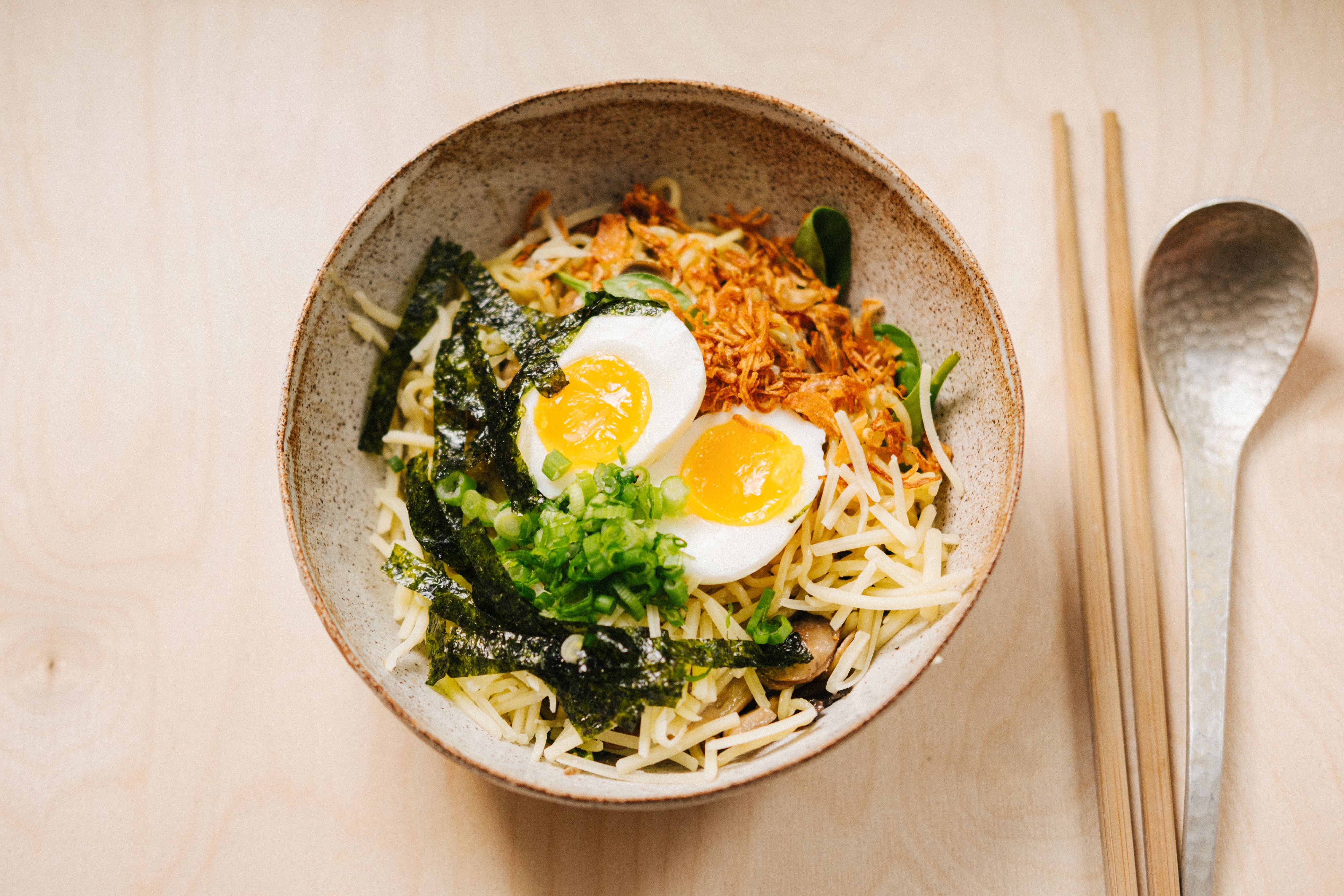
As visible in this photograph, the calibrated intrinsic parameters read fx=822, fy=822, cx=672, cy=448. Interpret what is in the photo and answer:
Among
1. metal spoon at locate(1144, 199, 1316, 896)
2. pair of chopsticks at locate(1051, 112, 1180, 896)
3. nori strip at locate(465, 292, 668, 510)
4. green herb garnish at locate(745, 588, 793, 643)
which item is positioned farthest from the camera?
metal spoon at locate(1144, 199, 1316, 896)

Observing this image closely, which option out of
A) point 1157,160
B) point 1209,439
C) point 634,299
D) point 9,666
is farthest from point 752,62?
point 9,666

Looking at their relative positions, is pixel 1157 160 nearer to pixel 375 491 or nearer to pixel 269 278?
pixel 375 491

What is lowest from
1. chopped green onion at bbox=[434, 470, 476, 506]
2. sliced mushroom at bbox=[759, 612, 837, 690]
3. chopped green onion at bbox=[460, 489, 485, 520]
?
sliced mushroom at bbox=[759, 612, 837, 690]

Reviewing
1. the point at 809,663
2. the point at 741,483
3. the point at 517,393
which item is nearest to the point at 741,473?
the point at 741,483

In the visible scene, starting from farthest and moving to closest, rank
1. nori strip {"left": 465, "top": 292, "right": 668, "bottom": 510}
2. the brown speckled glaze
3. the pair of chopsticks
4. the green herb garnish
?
the pair of chopsticks < nori strip {"left": 465, "top": 292, "right": 668, "bottom": 510} < the green herb garnish < the brown speckled glaze

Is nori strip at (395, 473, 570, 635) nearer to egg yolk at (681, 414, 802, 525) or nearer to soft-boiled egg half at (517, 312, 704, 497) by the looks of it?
soft-boiled egg half at (517, 312, 704, 497)

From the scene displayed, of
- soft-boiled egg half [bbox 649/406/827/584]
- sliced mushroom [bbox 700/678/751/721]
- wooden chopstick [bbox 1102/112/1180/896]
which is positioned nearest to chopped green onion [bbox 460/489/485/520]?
soft-boiled egg half [bbox 649/406/827/584]

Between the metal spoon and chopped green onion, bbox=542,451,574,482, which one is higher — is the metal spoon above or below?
above

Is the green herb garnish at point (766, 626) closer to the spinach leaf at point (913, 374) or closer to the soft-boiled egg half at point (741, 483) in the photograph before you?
the soft-boiled egg half at point (741, 483)
